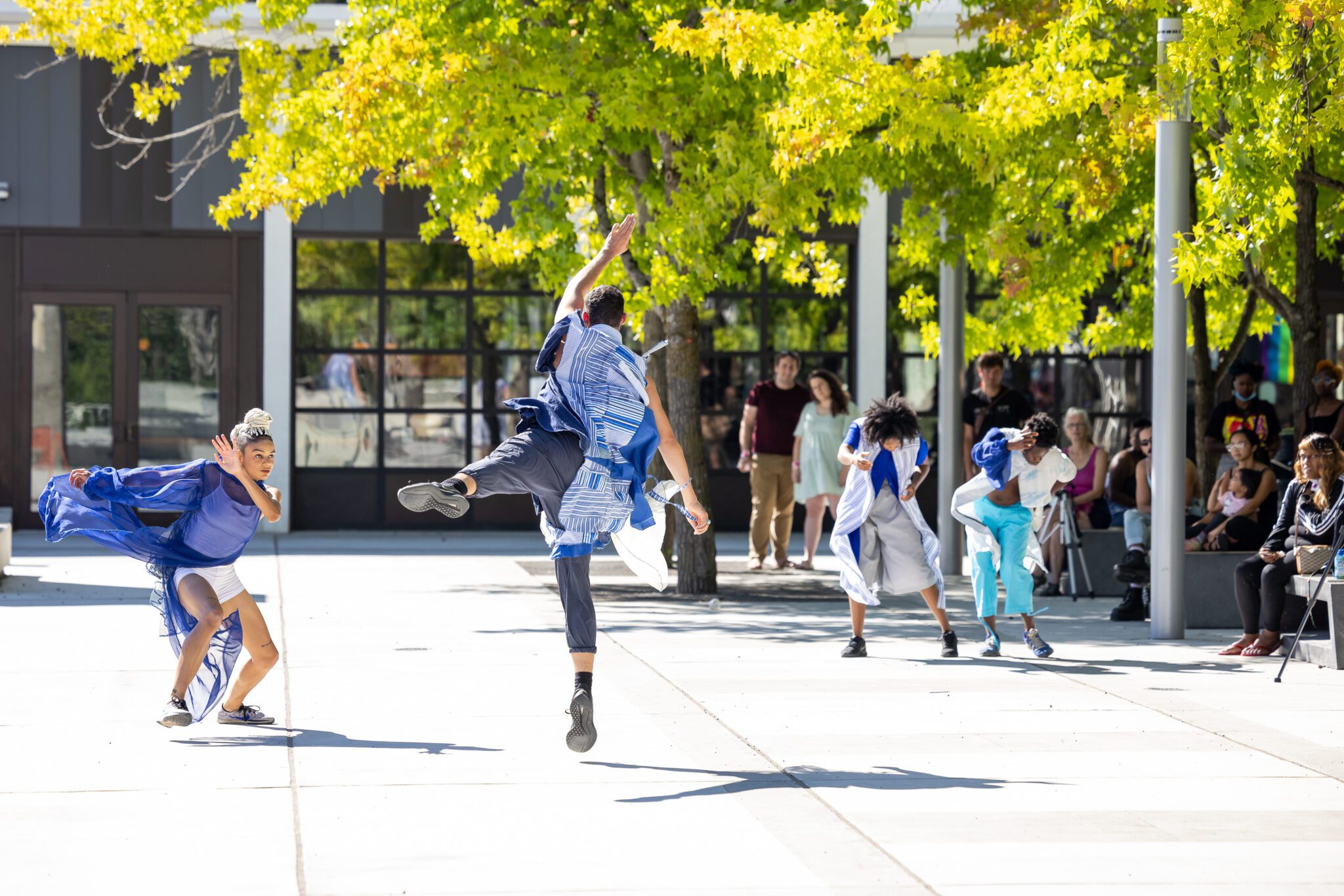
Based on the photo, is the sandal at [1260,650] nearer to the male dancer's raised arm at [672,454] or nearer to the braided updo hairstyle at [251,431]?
the male dancer's raised arm at [672,454]

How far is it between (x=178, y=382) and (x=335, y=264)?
2164mm

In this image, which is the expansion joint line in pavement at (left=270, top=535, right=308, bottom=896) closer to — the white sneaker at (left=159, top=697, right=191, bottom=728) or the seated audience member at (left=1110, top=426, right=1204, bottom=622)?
the white sneaker at (left=159, top=697, right=191, bottom=728)

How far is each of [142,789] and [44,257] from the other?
14.9 metres

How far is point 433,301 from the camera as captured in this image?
67.4 feet

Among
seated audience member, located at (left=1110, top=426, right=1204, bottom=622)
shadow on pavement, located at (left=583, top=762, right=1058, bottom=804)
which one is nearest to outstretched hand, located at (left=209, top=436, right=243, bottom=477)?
shadow on pavement, located at (left=583, top=762, right=1058, bottom=804)

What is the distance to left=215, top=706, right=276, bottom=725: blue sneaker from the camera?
25.0 feet

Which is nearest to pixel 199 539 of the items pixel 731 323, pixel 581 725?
pixel 581 725

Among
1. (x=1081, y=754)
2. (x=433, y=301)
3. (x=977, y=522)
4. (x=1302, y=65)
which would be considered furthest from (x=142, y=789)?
(x=433, y=301)

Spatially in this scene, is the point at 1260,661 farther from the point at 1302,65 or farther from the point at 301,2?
the point at 301,2

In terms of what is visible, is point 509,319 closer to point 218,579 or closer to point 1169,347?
point 1169,347

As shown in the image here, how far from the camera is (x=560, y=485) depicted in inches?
278

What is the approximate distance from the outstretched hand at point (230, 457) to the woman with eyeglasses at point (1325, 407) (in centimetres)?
847

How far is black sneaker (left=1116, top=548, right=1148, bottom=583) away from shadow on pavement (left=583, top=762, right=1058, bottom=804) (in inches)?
226

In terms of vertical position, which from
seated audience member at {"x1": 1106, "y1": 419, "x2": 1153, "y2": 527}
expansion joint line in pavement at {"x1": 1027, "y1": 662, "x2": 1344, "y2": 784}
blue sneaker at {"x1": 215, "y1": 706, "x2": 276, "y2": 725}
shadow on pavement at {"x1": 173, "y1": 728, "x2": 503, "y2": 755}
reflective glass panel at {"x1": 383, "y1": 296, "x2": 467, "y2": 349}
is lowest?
expansion joint line in pavement at {"x1": 1027, "y1": 662, "x2": 1344, "y2": 784}
